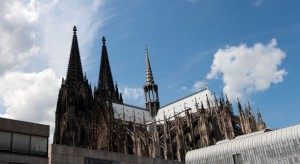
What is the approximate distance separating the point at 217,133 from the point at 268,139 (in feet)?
69.8

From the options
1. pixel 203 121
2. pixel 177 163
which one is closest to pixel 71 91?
pixel 203 121

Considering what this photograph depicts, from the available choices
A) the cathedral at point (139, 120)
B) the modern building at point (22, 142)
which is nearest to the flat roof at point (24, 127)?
the modern building at point (22, 142)

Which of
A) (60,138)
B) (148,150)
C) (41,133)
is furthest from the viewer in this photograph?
(60,138)

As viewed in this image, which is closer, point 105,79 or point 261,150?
point 261,150

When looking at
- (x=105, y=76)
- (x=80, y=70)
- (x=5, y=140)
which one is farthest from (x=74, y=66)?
(x=5, y=140)

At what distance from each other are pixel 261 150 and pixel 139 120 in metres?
39.0

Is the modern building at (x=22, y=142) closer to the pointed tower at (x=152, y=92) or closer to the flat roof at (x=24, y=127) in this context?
the flat roof at (x=24, y=127)

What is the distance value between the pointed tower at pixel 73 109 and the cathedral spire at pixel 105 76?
28.0 feet

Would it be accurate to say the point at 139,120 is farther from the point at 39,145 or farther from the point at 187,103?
the point at 39,145

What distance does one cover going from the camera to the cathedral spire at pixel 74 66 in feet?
A: 191

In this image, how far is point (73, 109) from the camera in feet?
174

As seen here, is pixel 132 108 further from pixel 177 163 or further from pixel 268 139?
pixel 268 139

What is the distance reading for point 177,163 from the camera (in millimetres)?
25672

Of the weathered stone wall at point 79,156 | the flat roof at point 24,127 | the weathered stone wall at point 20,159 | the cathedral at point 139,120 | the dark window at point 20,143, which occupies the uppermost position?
the cathedral at point 139,120
